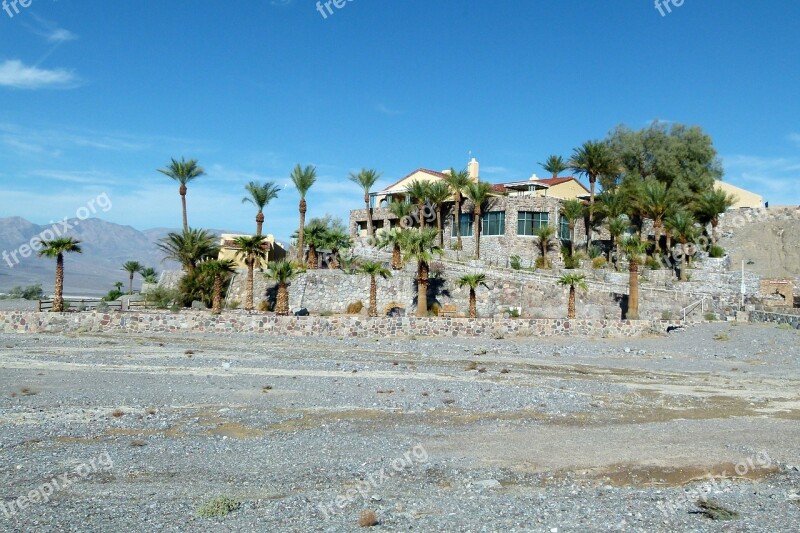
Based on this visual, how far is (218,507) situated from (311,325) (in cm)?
2689

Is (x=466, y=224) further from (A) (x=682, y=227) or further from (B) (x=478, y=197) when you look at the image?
(A) (x=682, y=227)

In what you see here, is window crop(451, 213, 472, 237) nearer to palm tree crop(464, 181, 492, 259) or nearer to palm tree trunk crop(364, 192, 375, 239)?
palm tree crop(464, 181, 492, 259)

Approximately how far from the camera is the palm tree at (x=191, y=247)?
173ft

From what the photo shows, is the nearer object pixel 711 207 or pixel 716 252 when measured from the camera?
pixel 716 252

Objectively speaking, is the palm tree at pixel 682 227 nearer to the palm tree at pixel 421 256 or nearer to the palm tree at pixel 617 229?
the palm tree at pixel 617 229

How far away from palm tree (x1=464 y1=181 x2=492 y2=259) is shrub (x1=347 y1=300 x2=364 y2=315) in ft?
43.4

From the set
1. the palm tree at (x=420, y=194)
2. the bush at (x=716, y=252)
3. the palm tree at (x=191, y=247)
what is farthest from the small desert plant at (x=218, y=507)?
the palm tree at (x=420, y=194)

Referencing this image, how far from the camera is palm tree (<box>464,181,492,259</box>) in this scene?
58.2 meters

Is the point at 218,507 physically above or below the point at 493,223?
below

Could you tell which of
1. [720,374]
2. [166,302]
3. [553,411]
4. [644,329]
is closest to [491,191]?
[644,329]

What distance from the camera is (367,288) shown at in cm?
4869

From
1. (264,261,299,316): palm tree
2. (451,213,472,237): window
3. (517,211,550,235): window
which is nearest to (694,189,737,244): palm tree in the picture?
(517,211,550,235): window

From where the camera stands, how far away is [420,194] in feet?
204

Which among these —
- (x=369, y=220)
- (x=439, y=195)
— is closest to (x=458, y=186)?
(x=439, y=195)
